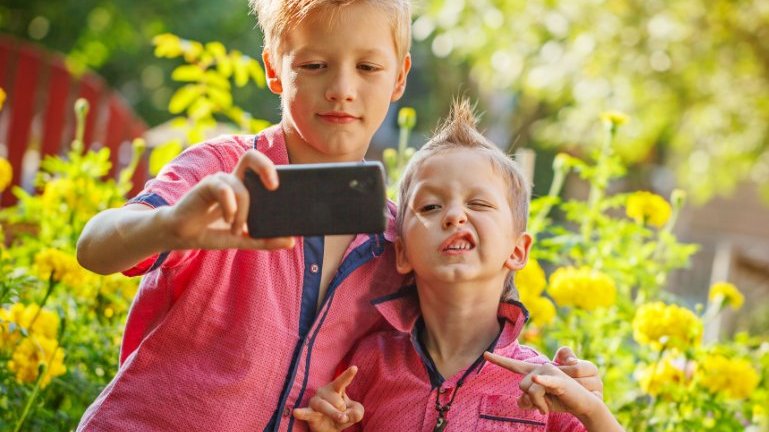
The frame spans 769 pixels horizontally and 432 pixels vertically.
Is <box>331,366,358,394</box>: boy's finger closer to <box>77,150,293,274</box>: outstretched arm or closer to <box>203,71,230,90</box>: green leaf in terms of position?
<box>77,150,293,274</box>: outstretched arm

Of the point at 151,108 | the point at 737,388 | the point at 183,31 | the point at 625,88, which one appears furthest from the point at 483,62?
the point at 737,388

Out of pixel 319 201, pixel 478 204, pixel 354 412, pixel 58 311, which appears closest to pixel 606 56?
pixel 58 311

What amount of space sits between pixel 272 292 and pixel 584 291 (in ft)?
3.65

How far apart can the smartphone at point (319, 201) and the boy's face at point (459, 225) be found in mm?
384

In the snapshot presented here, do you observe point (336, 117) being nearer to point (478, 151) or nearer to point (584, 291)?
point (478, 151)

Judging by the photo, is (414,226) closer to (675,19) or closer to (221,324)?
(221,324)

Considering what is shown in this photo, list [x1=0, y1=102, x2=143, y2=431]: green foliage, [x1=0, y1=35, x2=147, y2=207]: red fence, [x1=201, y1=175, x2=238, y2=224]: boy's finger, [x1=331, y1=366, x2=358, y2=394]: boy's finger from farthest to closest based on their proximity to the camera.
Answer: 1. [x1=0, y1=35, x2=147, y2=207]: red fence
2. [x1=0, y1=102, x2=143, y2=431]: green foliage
3. [x1=331, y1=366, x2=358, y2=394]: boy's finger
4. [x1=201, y1=175, x2=238, y2=224]: boy's finger

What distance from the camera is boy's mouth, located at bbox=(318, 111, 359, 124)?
1983 millimetres

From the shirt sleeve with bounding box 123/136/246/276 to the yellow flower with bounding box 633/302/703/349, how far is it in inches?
50.1

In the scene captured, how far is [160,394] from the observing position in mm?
1903

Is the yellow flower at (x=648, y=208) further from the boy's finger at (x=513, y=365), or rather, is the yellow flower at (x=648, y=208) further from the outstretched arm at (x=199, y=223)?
the outstretched arm at (x=199, y=223)

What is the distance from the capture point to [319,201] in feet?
5.18

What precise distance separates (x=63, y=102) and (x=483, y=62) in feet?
20.0

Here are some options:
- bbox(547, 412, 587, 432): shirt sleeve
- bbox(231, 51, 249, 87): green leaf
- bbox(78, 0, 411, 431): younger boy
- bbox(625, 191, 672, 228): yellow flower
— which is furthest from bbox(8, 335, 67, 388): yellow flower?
bbox(625, 191, 672, 228): yellow flower
